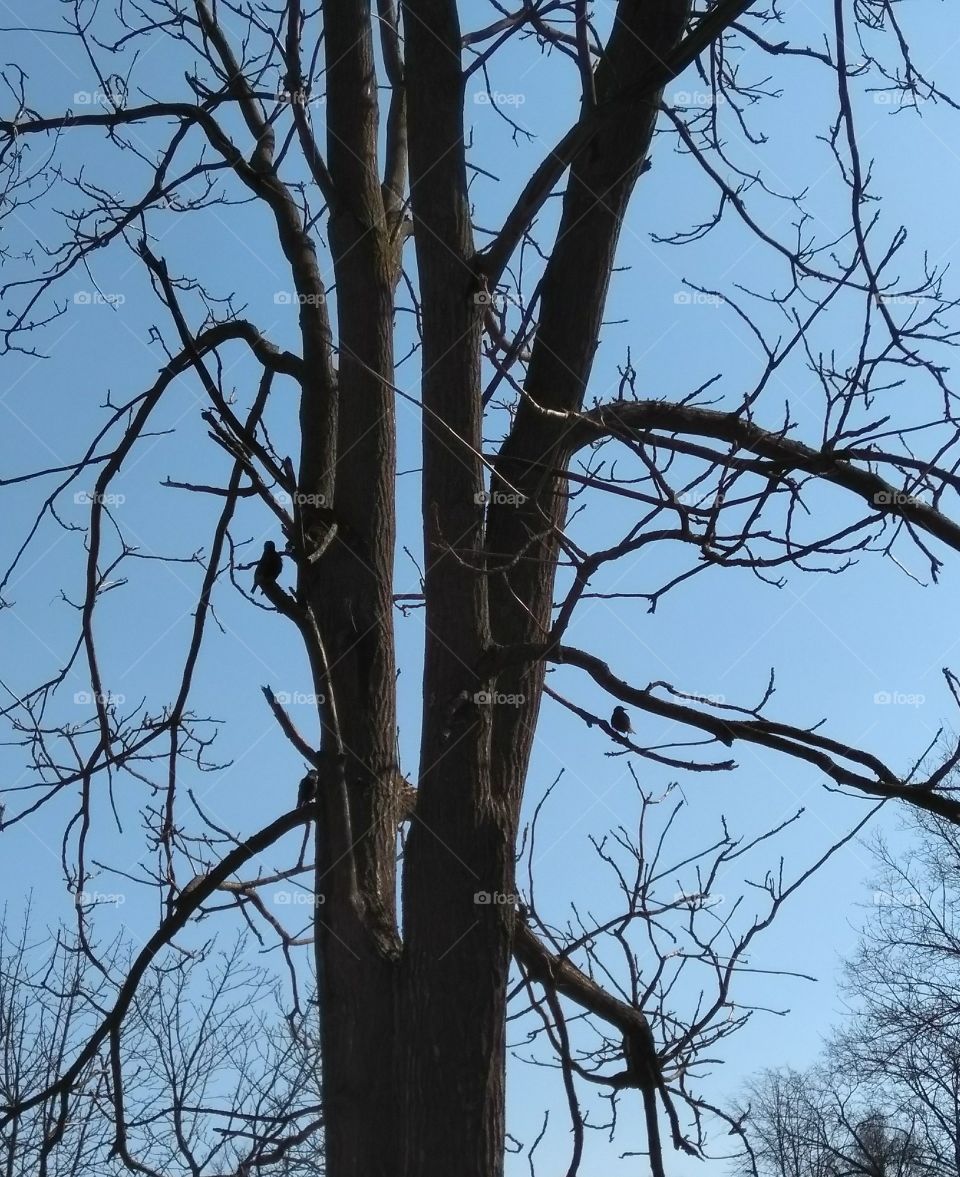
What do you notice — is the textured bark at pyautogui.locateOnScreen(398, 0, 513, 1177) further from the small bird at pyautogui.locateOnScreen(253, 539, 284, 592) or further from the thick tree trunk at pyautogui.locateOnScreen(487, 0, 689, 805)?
the small bird at pyautogui.locateOnScreen(253, 539, 284, 592)

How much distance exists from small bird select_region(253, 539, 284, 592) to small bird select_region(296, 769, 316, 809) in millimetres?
417

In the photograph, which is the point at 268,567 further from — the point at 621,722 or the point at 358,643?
the point at 621,722

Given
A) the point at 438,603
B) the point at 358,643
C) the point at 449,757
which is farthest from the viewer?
the point at 358,643

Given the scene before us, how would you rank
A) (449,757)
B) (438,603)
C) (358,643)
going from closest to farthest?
1. (449,757)
2. (438,603)
3. (358,643)

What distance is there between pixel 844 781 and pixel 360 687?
1.02m

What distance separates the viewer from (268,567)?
2326mm

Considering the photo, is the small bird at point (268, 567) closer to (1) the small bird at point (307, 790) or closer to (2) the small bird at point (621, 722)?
(1) the small bird at point (307, 790)

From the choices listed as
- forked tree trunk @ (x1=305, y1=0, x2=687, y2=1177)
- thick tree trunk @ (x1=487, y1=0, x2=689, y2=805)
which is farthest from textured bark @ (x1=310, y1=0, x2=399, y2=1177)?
thick tree trunk @ (x1=487, y1=0, x2=689, y2=805)

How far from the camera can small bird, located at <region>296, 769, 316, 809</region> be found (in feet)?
7.88

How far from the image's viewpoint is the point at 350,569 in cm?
256

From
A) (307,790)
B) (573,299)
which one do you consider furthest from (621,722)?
(573,299)

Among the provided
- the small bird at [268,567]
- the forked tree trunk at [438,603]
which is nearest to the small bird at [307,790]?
the forked tree trunk at [438,603]

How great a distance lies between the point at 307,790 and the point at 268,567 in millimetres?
492

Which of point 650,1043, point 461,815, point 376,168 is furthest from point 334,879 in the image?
point 376,168
